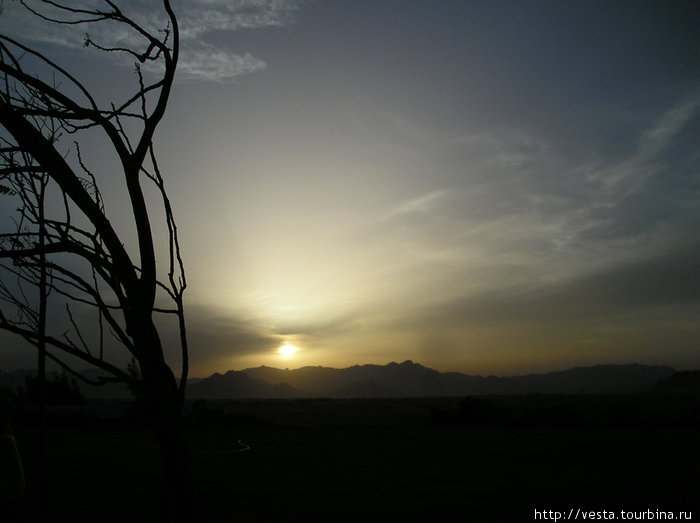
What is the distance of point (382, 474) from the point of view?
14.2m

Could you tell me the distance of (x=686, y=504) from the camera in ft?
34.6

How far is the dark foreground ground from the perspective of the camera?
406 inches

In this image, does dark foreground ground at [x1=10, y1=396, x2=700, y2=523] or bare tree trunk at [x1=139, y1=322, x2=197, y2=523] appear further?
dark foreground ground at [x1=10, y1=396, x2=700, y2=523]

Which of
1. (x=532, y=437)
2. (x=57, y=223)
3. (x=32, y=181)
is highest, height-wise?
(x=32, y=181)

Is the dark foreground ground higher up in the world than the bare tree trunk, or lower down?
lower down

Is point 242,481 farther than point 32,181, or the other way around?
point 242,481

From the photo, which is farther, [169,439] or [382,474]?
[382,474]

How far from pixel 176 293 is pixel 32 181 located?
92 cm

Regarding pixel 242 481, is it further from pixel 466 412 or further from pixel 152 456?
pixel 466 412

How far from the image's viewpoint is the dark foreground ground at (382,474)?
10320 mm

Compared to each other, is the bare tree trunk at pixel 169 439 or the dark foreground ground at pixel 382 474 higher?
the bare tree trunk at pixel 169 439

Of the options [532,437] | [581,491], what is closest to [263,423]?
[532,437]

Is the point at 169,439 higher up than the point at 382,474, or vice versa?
the point at 169,439

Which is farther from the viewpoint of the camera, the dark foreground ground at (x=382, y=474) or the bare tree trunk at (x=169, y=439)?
the dark foreground ground at (x=382, y=474)
